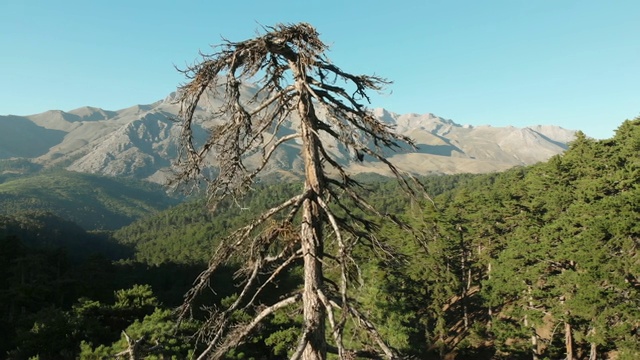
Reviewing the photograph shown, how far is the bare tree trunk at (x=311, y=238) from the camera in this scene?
169 inches

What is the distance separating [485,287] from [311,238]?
36542mm

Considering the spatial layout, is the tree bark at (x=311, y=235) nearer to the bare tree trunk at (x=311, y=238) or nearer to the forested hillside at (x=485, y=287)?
the bare tree trunk at (x=311, y=238)

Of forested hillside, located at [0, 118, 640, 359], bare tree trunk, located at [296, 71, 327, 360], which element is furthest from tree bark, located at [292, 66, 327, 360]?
forested hillside, located at [0, 118, 640, 359]

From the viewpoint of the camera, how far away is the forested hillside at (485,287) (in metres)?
21.1

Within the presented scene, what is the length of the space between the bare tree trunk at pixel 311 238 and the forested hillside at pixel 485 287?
2.50 feet

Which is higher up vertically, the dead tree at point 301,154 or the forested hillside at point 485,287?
the dead tree at point 301,154

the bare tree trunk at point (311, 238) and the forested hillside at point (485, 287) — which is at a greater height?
the bare tree trunk at point (311, 238)

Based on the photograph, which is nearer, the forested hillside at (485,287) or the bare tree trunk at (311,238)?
the bare tree trunk at (311,238)

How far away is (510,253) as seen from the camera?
3092 centimetres

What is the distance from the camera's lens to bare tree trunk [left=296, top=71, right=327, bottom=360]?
4.28 m

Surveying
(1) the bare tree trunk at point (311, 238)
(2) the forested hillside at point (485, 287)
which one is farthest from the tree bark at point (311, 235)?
(2) the forested hillside at point (485, 287)

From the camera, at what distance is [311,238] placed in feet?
14.6

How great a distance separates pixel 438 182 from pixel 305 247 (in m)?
185

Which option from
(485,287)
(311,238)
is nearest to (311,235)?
(311,238)
